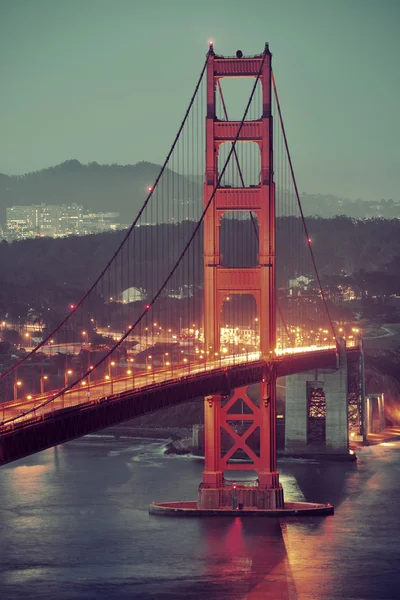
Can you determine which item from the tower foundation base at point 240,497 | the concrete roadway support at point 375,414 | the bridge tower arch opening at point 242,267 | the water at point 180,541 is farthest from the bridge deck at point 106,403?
the concrete roadway support at point 375,414

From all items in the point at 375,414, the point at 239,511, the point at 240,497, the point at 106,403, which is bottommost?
the point at 239,511

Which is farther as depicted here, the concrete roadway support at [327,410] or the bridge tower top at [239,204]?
the concrete roadway support at [327,410]

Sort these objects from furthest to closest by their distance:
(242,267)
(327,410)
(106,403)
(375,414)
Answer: (375,414) → (327,410) → (242,267) → (106,403)

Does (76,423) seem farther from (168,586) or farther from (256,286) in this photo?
(256,286)

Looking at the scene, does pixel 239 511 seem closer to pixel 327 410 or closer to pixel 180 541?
pixel 180 541

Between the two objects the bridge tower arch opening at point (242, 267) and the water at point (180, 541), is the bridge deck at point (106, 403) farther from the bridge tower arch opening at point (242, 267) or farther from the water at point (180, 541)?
the water at point (180, 541)

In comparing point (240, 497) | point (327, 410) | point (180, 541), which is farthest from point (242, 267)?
point (327, 410)
